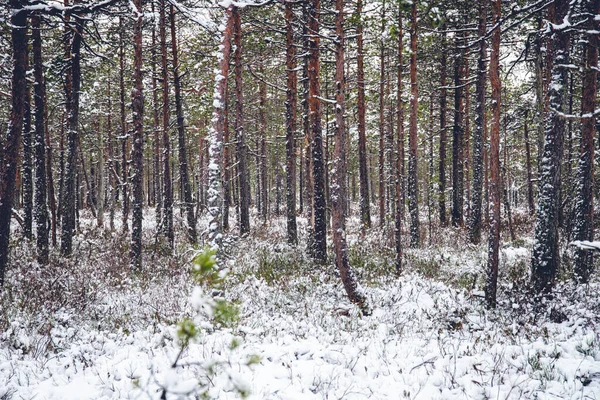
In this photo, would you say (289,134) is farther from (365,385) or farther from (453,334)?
(365,385)

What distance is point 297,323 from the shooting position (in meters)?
6.50

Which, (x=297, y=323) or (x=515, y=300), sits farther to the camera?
(x=515, y=300)

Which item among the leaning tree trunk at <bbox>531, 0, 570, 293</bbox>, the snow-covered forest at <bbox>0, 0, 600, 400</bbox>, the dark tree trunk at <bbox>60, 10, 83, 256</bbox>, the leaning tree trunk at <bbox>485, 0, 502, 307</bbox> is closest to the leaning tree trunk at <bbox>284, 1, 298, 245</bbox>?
the snow-covered forest at <bbox>0, 0, 600, 400</bbox>

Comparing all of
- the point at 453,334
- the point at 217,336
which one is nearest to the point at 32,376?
the point at 217,336

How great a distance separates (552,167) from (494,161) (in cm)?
201

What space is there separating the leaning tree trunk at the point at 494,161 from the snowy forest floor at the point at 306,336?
56 cm

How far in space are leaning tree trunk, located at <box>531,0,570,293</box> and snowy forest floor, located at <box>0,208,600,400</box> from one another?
1.84ft

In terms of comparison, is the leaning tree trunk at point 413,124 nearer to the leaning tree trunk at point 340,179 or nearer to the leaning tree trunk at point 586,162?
the leaning tree trunk at point 340,179

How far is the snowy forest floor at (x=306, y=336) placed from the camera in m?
4.56

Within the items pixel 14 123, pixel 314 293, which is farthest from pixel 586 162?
pixel 14 123

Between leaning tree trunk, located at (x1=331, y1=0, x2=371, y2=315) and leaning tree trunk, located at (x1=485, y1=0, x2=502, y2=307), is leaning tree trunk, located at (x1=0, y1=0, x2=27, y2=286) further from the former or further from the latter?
leaning tree trunk, located at (x1=485, y1=0, x2=502, y2=307)

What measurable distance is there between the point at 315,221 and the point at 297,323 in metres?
5.12

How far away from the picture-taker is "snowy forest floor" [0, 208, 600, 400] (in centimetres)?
456

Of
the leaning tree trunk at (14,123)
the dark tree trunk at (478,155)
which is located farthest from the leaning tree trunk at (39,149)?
the dark tree trunk at (478,155)
